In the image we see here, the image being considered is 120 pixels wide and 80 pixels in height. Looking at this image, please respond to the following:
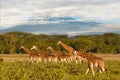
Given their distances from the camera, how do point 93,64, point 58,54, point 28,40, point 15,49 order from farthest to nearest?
1. point 28,40
2. point 15,49
3. point 58,54
4. point 93,64

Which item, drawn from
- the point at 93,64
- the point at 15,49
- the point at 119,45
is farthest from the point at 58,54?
the point at 119,45

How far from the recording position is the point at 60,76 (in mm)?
13938

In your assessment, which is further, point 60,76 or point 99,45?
point 99,45

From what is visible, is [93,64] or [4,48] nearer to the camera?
[93,64]

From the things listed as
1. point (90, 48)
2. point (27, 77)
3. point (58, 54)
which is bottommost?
point (90, 48)

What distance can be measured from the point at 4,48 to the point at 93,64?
41632 mm

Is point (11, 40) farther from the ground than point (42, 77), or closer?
closer

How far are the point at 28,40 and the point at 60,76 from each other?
48.3 m

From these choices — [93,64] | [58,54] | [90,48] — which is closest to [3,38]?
[90,48]

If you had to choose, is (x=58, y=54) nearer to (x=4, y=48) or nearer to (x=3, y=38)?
(x=4, y=48)

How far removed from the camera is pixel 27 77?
13.7 m

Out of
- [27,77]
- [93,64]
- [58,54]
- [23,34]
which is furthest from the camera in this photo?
[23,34]

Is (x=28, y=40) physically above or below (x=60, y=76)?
below

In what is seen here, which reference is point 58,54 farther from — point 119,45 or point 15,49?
point 119,45
